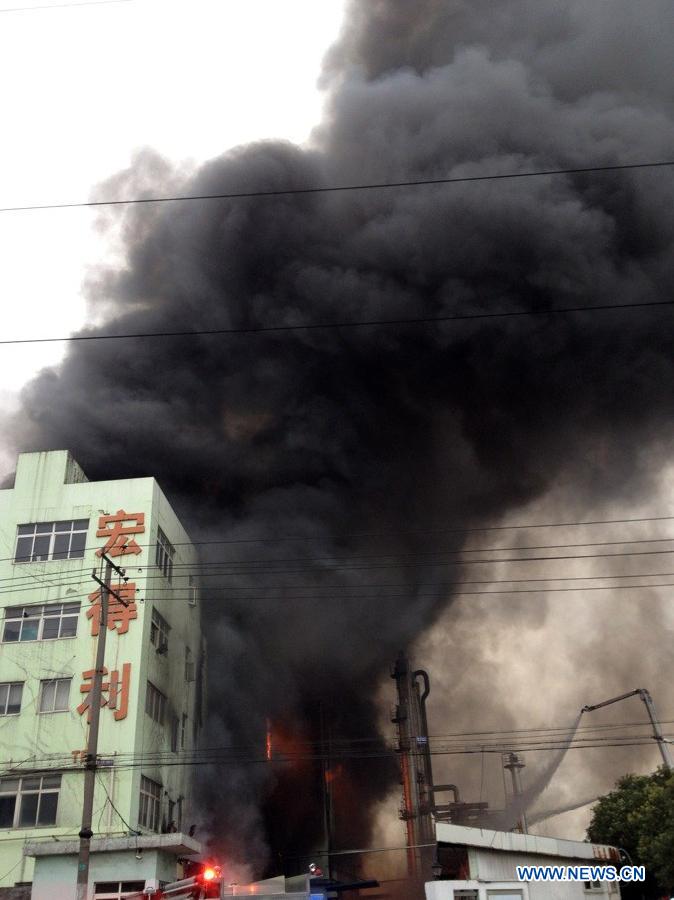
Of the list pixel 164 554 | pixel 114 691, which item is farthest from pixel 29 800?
pixel 164 554

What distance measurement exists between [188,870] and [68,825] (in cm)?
482

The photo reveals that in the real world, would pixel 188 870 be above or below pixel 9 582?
below

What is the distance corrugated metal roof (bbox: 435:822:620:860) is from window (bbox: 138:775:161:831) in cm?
1499

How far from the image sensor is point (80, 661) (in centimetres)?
3155

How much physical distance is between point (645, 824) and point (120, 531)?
22.8m

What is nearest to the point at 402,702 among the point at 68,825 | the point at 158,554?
the point at 158,554

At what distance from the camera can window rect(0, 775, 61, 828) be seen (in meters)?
29.3

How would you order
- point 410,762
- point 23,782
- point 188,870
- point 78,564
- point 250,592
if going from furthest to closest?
point 410,762 → point 250,592 → point 78,564 → point 23,782 → point 188,870

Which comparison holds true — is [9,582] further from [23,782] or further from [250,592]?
[250,592]

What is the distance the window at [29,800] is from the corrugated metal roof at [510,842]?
16.4 m

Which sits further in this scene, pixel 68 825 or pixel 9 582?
pixel 9 582

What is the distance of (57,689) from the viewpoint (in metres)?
31.3

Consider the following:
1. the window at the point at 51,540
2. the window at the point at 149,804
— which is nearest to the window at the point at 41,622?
the window at the point at 51,540

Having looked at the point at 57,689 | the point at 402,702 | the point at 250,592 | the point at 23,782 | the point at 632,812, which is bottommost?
the point at 632,812
